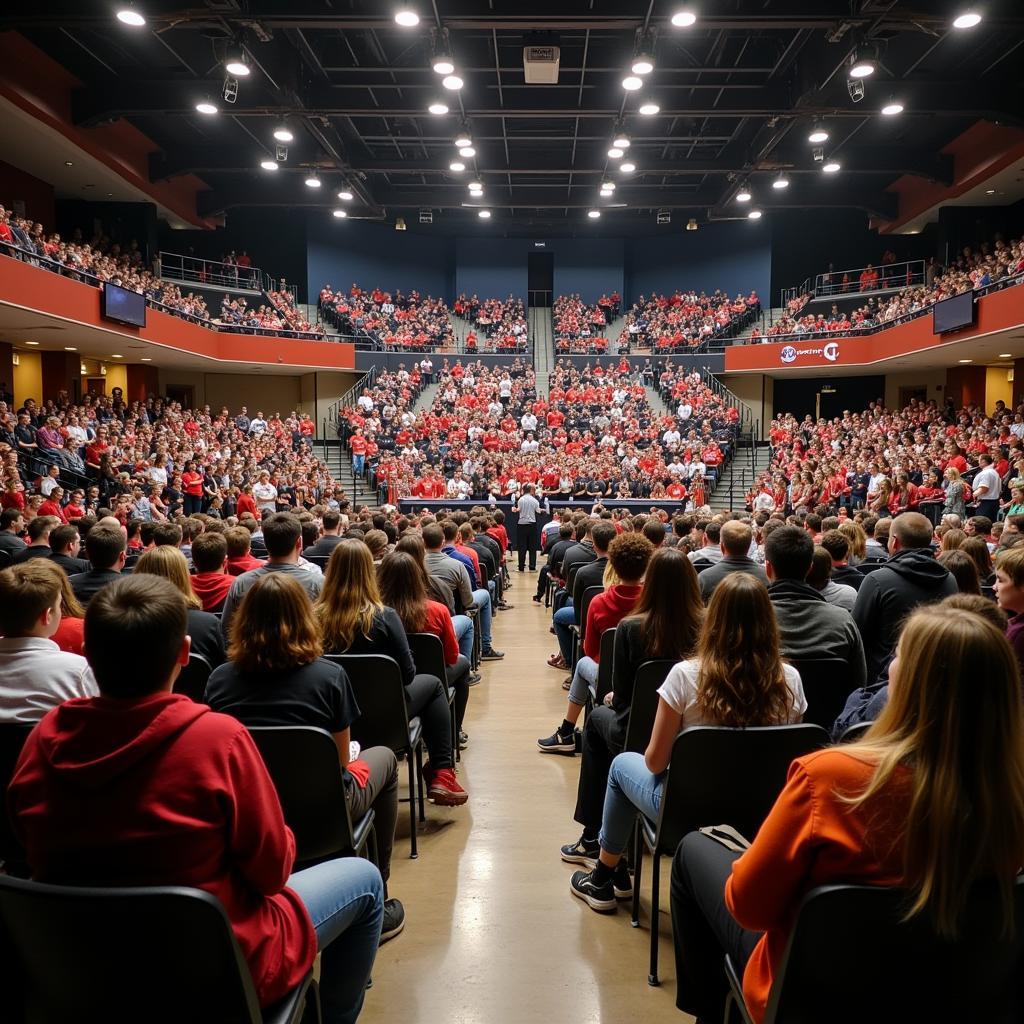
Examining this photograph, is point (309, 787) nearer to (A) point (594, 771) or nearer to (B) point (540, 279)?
(A) point (594, 771)

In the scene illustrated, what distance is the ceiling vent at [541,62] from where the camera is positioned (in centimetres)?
1374

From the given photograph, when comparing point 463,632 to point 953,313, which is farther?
point 953,313

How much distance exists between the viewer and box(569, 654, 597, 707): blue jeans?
4617mm

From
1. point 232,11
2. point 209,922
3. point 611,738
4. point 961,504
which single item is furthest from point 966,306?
point 209,922

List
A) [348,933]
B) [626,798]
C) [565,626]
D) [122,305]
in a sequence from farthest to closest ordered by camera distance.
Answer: [122,305] < [565,626] < [626,798] < [348,933]

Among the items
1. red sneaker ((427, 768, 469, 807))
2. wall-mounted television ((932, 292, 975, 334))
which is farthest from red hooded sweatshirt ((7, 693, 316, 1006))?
wall-mounted television ((932, 292, 975, 334))

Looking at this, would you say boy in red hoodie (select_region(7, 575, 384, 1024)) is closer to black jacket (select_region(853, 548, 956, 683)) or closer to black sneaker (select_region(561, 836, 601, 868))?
black sneaker (select_region(561, 836, 601, 868))

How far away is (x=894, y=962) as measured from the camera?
1.59 m

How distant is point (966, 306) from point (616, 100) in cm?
817

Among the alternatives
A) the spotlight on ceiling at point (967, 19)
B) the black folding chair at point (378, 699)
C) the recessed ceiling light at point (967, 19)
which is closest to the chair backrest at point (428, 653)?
the black folding chair at point (378, 699)

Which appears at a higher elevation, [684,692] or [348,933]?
[684,692]

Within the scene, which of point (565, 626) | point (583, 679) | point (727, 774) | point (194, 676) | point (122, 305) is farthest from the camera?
point (122, 305)

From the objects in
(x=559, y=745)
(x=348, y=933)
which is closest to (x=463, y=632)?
(x=559, y=745)

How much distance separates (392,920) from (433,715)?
1217 mm
